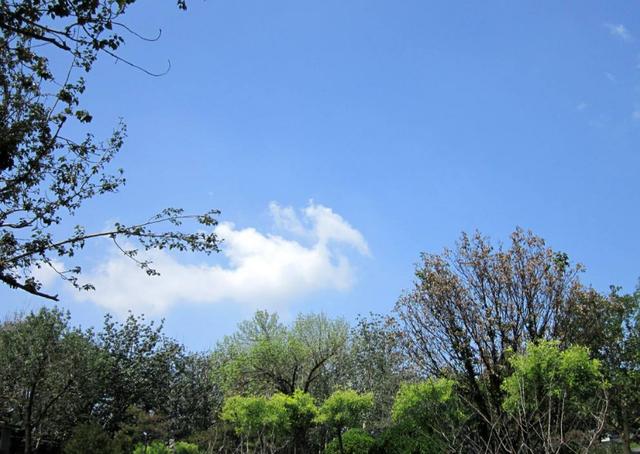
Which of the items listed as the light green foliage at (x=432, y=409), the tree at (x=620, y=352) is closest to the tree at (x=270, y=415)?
the light green foliage at (x=432, y=409)

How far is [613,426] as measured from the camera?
3116 cm

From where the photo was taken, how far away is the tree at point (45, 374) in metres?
26.7

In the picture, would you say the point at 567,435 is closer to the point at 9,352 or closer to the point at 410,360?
the point at 410,360

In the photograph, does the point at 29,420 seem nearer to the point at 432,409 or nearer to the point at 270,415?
the point at 270,415

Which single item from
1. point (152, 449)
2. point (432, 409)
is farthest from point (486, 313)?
point (152, 449)

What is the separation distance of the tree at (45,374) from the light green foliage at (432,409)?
52.8ft

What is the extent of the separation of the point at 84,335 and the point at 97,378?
255 cm

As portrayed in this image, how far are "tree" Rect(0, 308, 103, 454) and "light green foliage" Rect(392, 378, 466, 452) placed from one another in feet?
52.8

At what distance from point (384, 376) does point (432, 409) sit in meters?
14.4

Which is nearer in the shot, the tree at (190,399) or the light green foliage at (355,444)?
the light green foliage at (355,444)

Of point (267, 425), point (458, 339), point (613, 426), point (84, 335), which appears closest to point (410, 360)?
point (458, 339)

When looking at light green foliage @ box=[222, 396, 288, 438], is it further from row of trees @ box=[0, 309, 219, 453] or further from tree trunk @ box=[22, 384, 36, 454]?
tree trunk @ box=[22, 384, 36, 454]

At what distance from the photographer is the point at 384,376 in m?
35.2

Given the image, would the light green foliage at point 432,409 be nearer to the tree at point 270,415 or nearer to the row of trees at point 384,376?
the row of trees at point 384,376
